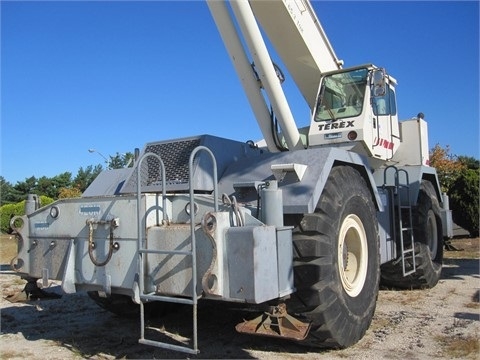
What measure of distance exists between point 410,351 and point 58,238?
3.33m

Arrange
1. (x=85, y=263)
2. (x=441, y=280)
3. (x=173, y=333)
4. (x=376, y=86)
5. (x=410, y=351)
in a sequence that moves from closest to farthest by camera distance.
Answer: (x=85, y=263), (x=410, y=351), (x=173, y=333), (x=376, y=86), (x=441, y=280)

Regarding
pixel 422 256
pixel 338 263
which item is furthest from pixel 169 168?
pixel 422 256

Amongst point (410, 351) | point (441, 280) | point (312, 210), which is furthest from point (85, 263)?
point (441, 280)

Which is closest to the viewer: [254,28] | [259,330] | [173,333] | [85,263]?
[259,330]

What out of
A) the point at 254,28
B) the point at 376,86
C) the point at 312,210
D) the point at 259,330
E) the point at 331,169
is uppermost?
the point at 254,28

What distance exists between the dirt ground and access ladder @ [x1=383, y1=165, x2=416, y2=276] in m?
0.65

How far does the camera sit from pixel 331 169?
15.1ft

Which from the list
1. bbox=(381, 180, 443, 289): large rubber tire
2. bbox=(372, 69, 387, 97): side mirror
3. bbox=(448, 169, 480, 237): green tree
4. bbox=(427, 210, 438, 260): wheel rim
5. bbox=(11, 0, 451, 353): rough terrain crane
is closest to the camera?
bbox=(11, 0, 451, 353): rough terrain crane

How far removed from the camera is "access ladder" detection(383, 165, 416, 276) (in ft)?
20.8

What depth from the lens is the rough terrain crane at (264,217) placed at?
3.63m

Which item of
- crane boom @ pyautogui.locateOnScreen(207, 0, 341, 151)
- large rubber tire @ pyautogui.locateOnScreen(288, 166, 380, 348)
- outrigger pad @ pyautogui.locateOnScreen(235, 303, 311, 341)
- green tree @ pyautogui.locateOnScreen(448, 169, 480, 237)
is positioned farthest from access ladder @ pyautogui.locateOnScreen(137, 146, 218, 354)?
green tree @ pyautogui.locateOnScreen(448, 169, 480, 237)

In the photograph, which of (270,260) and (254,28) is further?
(254,28)

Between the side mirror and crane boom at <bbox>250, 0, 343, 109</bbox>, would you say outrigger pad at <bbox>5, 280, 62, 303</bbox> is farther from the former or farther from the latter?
the side mirror

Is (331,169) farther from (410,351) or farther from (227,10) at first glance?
(227,10)
